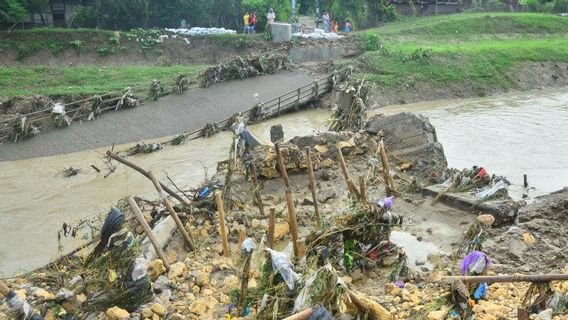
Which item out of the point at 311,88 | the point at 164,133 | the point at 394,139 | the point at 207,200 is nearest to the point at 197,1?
the point at 311,88

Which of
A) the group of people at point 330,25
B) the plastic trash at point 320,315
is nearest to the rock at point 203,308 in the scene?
the plastic trash at point 320,315

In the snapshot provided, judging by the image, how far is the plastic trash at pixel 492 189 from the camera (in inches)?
402

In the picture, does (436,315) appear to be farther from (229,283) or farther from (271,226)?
(229,283)

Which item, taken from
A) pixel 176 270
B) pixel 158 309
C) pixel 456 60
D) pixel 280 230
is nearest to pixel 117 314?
pixel 158 309

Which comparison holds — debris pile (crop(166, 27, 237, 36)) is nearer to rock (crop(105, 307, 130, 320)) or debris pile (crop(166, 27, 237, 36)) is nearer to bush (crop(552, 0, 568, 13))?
rock (crop(105, 307, 130, 320))

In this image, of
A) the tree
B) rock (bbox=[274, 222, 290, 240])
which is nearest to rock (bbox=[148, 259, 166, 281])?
rock (bbox=[274, 222, 290, 240])

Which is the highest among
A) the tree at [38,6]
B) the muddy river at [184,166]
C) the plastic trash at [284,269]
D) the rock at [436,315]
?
the tree at [38,6]

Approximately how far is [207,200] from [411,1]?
3492 cm

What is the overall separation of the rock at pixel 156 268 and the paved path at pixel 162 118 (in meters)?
12.0

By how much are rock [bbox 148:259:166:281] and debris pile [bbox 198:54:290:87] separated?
662 inches

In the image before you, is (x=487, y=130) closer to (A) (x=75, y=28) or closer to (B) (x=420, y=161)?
(B) (x=420, y=161)

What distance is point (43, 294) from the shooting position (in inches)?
280

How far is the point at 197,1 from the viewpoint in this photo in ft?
108

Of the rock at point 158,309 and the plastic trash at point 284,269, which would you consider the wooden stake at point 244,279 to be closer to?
the plastic trash at point 284,269
